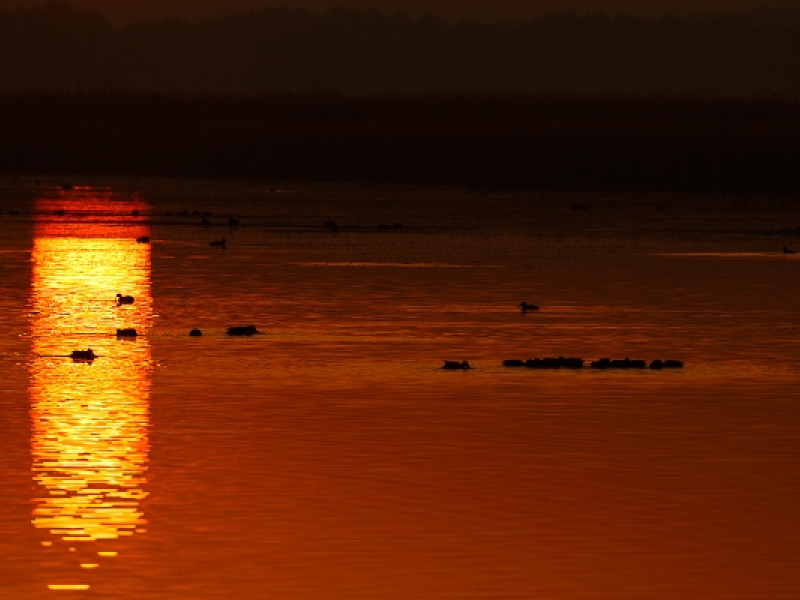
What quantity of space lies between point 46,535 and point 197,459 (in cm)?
426

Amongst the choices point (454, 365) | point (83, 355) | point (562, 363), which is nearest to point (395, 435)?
point (454, 365)

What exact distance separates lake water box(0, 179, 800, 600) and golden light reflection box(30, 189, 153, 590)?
56 mm

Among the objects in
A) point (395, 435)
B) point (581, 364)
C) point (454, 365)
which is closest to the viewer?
point (395, 435)

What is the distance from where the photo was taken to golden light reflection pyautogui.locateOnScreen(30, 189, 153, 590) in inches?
752

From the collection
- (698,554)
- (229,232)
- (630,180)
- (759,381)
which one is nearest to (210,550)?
(698,554)

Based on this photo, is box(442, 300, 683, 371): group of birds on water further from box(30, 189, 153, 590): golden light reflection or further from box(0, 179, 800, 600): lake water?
box(30, 189, 153, 590): golden light reflection

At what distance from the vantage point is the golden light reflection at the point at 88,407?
19.1 m

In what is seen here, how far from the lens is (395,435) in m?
24.4

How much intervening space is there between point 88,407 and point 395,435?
4.40m

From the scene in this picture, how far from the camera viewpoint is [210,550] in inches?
Answer: 718

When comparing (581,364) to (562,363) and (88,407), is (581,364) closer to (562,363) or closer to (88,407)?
(562,363)

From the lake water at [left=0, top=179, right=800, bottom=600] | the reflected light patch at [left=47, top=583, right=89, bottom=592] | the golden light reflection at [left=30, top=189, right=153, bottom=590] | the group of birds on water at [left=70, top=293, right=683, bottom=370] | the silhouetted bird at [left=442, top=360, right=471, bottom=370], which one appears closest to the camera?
the reflected light patch at [left=47, top=583, right=89, bottom=592]

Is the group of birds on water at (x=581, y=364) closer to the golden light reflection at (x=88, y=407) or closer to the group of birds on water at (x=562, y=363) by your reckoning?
the group of birds on water at (x=562, y=363)

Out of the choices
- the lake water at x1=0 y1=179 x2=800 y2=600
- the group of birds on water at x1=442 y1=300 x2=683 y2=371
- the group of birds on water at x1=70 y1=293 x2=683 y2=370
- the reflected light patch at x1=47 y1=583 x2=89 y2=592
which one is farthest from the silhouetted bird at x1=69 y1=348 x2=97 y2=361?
the reflected light patch at x1=47 y1=583 x2=89 y2=592
